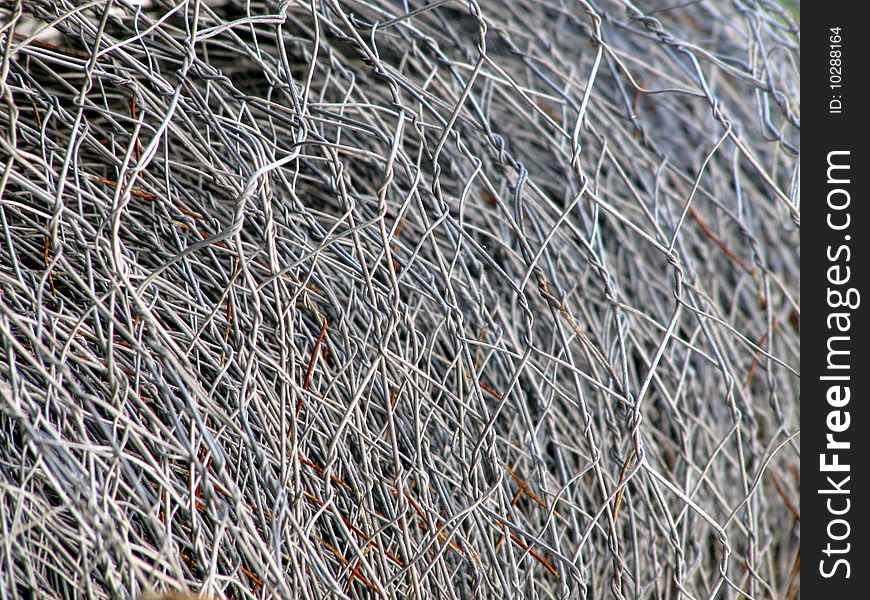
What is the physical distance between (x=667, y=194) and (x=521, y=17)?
18cm

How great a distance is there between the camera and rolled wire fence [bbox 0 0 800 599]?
336 millimetres

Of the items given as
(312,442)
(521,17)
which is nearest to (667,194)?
(521,17)

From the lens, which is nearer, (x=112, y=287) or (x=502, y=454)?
(x=112, y=287)

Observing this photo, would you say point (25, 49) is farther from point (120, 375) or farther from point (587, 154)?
point (587, 154)

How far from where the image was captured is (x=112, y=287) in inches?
12.9

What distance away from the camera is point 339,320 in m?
0.41
